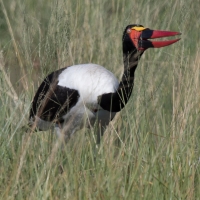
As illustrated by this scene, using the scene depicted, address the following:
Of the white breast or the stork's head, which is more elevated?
the stork's head

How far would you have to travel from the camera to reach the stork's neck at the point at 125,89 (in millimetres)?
4836

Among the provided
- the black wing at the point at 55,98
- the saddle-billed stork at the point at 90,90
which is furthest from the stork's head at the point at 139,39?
the black wing at the point at 55,98

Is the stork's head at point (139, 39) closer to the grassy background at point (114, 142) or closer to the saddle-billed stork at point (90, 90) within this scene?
the saddle-billed stork at point (90, 90)

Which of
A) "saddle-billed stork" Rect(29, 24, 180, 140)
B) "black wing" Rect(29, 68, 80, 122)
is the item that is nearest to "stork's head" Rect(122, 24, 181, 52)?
"saddle-billed stork" Rect(29, 24, 180, 140)

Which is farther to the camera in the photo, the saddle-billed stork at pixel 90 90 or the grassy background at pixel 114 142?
the saddle-billed stork at pixel 90 90

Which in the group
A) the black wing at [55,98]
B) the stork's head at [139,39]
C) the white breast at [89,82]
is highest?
the stork's head at [139,39]

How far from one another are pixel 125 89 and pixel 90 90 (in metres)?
0.22

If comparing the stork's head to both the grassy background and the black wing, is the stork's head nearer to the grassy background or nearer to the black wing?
the grassy background

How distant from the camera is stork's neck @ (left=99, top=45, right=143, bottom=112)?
484 centimetres

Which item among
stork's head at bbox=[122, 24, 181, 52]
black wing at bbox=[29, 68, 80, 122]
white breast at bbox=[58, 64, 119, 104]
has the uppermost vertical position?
stork's head at bbox=[122, 24, 181, 52]

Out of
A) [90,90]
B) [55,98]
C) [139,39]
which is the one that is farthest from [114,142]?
[139,39]

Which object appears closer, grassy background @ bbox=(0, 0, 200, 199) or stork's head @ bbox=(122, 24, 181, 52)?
grassy background @ bbox=(0, 0, 200, 199)

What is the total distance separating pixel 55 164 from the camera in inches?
152

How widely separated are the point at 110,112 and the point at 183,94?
0.47 metres
